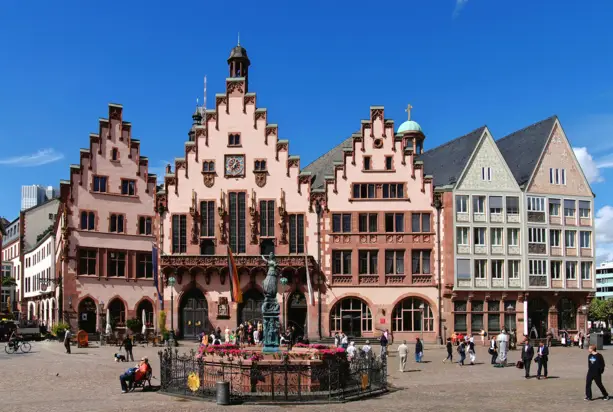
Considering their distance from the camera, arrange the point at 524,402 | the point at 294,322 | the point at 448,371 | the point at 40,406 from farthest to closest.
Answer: the point at 294,322 < the point at 448,371 < the point at 524,402 < the point at 40,406

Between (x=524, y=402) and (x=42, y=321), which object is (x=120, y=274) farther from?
(x=524, y=402)

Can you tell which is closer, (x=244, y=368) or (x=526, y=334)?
(x=244, y=368)

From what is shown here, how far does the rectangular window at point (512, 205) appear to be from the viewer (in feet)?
204

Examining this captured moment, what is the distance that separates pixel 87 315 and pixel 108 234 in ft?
22.4

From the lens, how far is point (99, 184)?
63906 mm

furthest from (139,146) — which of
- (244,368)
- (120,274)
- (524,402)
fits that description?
(524,402)

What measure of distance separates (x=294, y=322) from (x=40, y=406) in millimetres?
37599

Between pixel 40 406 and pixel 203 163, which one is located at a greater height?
pixel 203 163

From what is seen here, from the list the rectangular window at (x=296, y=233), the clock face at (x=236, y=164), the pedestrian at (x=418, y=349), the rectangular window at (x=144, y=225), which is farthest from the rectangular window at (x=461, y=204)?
the rectangular window at (x=144, y=225)

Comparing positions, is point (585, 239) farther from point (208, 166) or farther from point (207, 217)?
point (208, 166)

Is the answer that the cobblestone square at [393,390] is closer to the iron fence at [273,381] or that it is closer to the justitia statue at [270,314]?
the iron fence at [273,381]

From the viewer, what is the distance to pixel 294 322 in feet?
199

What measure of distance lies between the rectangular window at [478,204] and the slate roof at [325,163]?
1281 centimetres

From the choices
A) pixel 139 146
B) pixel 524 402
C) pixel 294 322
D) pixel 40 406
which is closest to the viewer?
pixel 40 406
